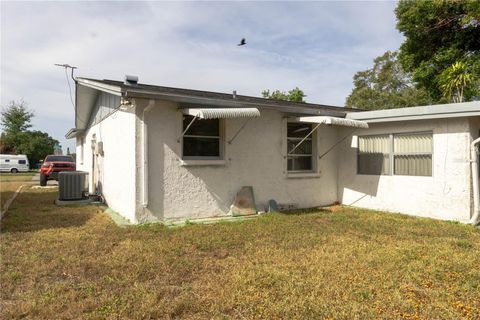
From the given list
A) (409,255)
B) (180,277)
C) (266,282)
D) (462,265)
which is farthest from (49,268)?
(462,265)

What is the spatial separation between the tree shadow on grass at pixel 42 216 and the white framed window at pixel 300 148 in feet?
17.8

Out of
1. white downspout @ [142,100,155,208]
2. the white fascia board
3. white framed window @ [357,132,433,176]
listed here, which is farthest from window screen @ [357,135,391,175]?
the white fascia board

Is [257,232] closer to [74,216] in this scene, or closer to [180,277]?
[180,277]

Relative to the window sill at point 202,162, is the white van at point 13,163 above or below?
below

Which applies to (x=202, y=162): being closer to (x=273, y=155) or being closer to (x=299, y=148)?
(x=273, y=155)

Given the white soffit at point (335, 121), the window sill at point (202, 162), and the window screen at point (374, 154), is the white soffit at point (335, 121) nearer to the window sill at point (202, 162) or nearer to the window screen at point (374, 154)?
the window screen at point (374, 154)

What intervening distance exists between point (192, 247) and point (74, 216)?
13.9 ft

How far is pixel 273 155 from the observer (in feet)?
30.6

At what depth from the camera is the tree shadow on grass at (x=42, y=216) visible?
23.8ft

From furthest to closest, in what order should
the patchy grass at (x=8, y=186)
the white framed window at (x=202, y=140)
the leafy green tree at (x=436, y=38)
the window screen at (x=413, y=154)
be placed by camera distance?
the leafy green tree at (x=436, y=38), the patchy grass at (x=8, y=186), the window screen at (x=413, y=154), the white framed window at (x=202, y=140)

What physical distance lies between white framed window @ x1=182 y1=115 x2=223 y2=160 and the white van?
36139 millimetres

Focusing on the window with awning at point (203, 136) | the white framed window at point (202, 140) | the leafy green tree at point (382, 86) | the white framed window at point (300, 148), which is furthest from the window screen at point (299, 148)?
the leafy green tree at point (382, 86)

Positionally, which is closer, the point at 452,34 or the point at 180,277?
the point at 180,277

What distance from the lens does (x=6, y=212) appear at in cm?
897
